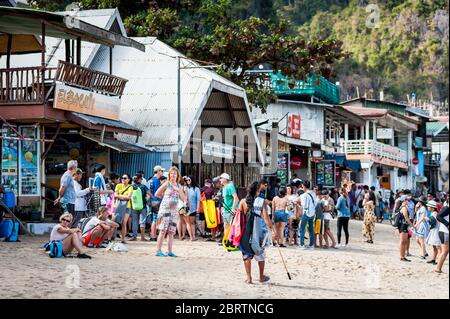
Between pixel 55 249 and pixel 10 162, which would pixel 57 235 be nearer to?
pixel 55 249

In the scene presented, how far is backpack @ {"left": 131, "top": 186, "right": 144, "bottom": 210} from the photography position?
1986 cm

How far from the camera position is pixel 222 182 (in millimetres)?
19703

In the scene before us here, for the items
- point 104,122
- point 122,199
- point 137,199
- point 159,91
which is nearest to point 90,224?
point 122,199

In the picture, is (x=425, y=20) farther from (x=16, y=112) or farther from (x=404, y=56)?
(x=16, y=112)

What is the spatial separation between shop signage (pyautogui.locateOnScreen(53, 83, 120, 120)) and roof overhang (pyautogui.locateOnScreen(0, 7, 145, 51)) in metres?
1.31

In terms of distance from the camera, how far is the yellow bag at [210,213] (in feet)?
69.1

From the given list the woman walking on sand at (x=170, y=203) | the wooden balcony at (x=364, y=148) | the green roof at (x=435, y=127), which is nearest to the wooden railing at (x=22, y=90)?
the woman walking on sand at (x=170, y=203)

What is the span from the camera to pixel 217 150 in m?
28.2

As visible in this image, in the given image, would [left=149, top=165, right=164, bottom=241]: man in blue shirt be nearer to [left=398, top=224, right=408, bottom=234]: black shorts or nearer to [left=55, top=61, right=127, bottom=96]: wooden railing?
[left=55, top=61, right=127, bottom=96]: wooden railing

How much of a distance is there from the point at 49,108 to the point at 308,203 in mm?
6346

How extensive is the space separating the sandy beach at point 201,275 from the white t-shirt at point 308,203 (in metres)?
1.00

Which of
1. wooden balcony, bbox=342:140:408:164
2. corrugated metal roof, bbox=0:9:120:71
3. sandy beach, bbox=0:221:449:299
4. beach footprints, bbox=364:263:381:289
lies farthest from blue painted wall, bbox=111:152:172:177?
wooden balcony, bbox=342:140:408:164
